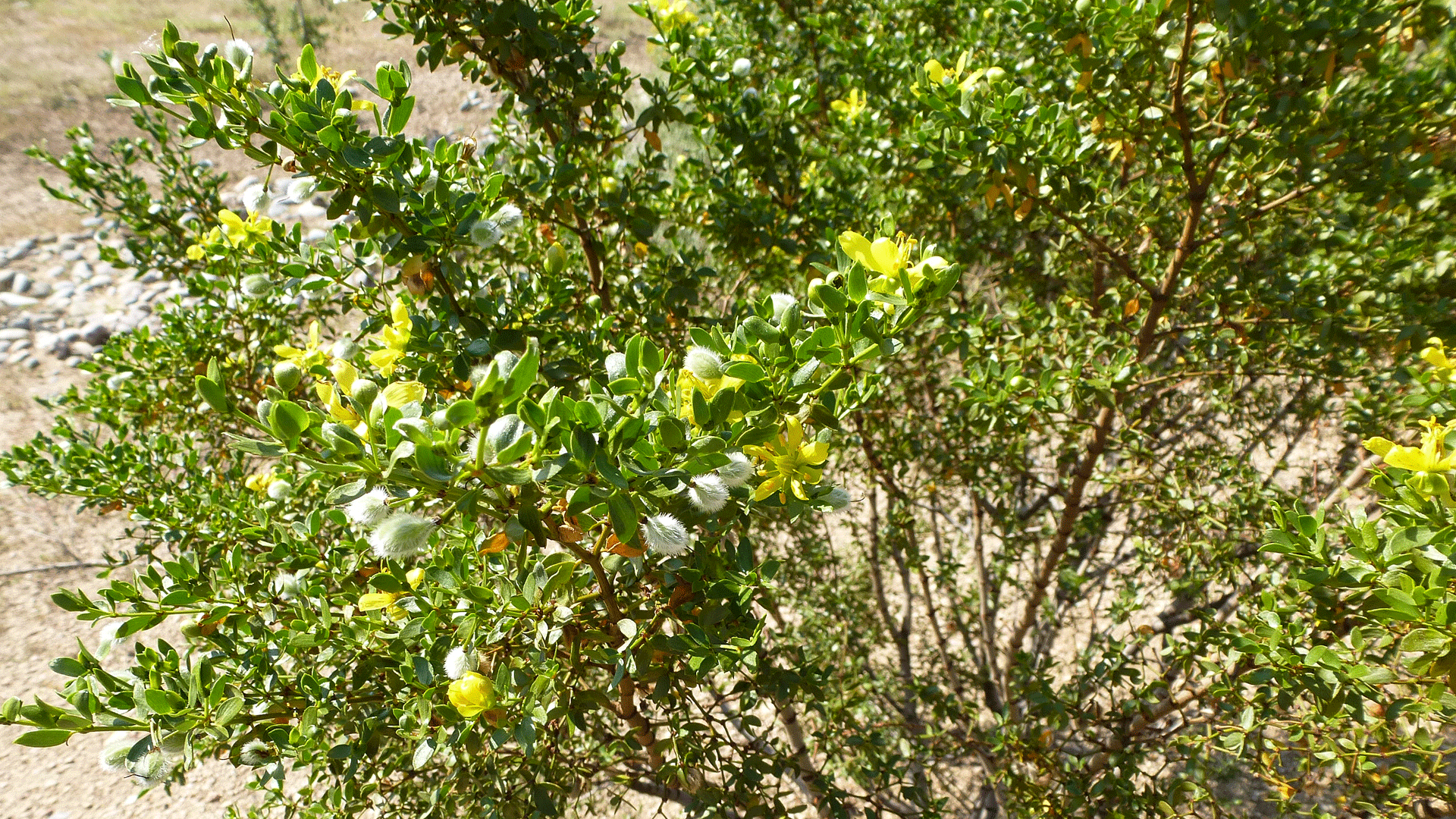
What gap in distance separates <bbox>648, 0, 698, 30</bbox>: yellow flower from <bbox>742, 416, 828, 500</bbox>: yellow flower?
1.27 meters

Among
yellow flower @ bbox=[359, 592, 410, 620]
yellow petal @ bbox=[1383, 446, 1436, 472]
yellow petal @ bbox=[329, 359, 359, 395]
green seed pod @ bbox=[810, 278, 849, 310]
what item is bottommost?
yellow flower @ bbox=[359, 592, 410, 620]

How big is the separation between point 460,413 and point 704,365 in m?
0.26

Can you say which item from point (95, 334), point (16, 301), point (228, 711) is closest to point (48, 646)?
point (95, 334)

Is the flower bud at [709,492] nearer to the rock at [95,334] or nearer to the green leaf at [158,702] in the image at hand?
the green leaf at [158,702]

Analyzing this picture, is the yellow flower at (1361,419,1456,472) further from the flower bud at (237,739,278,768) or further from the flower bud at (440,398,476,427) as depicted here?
the flower bud at (237,739,278,768)

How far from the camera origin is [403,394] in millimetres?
793

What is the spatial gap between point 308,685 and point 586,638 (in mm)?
379

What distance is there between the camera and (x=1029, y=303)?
6.33 ft

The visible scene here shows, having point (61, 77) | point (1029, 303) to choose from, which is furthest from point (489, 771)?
point (61, 77)

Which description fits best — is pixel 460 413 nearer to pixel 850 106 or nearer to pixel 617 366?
pixel 617 366

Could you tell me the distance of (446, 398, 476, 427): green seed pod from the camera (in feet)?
1.88

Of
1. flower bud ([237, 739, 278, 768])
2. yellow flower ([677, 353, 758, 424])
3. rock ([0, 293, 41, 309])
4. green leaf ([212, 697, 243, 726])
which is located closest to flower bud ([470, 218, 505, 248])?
yellow flower ([677, 353, 758, 424])

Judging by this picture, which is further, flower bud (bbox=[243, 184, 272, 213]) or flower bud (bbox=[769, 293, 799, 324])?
flower bud (bbox=[243, 184, 272, 213])

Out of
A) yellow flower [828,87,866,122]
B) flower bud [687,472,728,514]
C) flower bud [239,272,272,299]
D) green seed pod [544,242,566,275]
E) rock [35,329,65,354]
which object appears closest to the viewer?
flower bud [687,472,728,514]
